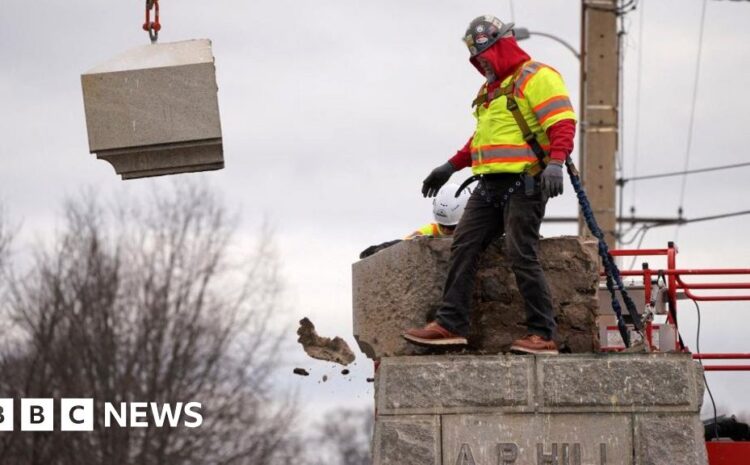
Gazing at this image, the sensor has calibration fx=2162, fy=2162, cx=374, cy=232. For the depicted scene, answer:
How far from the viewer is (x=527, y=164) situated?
1323 cm

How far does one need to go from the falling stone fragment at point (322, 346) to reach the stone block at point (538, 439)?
2195 millimetres

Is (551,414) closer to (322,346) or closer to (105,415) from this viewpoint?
(322,346)

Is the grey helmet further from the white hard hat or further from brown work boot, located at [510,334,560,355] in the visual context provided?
the white hard hat

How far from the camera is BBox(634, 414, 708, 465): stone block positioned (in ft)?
42.1

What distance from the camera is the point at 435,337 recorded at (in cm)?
1326

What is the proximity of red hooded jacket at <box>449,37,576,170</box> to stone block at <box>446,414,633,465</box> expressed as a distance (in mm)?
1577

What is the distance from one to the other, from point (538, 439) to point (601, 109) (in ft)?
46.6

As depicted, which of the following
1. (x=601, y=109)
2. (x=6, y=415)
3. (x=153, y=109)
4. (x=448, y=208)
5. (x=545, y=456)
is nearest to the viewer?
(x=545, y=456)

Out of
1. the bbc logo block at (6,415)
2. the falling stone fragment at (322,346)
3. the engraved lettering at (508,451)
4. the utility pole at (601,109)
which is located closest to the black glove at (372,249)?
the falling stone fragment at (322,346)

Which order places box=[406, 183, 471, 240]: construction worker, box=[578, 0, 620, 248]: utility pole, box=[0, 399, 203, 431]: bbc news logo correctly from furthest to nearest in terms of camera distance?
box=[0, 399, 203, 431]: bbc news logo, box=[578, 0, 620, 248]: utility pole, box=[406, 183, 471, 240]: construction worker

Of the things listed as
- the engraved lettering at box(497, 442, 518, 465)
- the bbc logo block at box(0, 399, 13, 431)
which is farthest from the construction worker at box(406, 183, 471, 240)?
the bbc logo block at box(0, 399, 13, 431)

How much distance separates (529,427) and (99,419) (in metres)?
34.0

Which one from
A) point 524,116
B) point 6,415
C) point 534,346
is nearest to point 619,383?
point 534,346

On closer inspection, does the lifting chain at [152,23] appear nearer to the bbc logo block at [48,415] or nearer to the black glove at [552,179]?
the black glove at [552,179]
